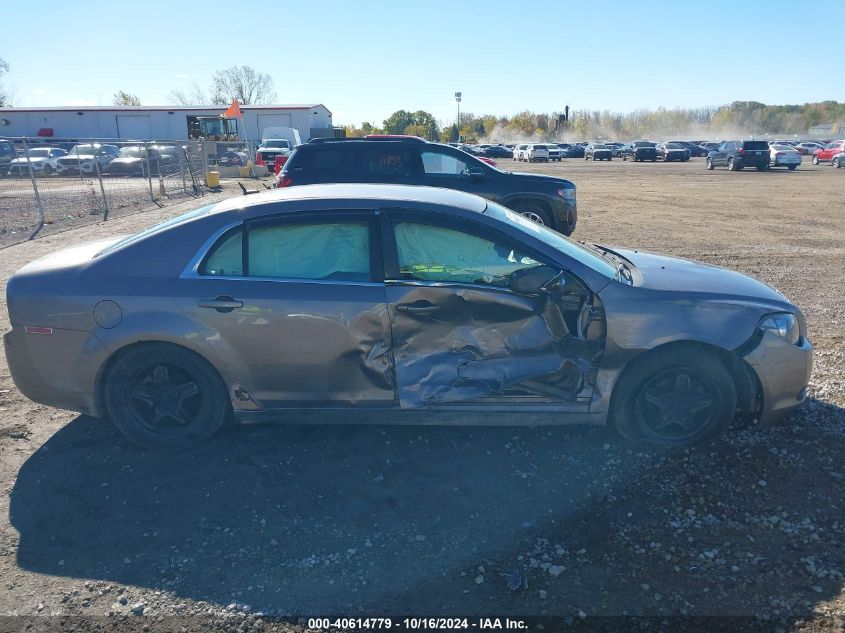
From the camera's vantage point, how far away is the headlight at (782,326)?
4.04 meters

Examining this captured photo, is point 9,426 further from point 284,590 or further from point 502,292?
point 502,292

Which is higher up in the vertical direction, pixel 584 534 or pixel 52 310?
pixel 52 310

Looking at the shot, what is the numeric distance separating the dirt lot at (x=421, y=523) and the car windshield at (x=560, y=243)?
1.12m

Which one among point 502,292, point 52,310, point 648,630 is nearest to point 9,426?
point 52,310

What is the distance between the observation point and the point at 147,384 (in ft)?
13.6

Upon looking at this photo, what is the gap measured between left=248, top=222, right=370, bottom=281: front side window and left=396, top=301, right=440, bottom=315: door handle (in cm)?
29

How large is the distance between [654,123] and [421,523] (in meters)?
161

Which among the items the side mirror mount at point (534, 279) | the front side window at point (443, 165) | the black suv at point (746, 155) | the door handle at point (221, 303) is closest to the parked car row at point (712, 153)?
the black suv at point (746, 155)

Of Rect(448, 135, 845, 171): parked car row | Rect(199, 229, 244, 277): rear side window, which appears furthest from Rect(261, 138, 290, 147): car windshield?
Rect(199, 229, 244, 277): rear side window

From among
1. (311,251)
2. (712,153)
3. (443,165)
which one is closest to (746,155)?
(712,153)

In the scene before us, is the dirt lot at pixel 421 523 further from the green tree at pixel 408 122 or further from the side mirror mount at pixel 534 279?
the green tree at pixel 408 122

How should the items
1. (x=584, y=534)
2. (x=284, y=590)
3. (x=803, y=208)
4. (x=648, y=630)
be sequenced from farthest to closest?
(x=803, y=208) → (x=584, y=534) → (x=284, y=590) → (x=648, y=630)

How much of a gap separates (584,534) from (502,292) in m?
1.48

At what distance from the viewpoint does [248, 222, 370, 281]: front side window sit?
409cm
